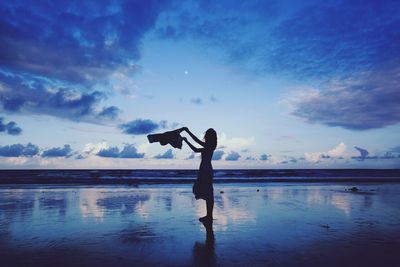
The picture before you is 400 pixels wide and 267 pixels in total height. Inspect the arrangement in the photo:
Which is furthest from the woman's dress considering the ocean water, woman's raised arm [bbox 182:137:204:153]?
the ocean water

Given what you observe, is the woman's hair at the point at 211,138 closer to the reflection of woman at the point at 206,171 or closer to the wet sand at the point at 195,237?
the reflection of woman at the point at 206,171

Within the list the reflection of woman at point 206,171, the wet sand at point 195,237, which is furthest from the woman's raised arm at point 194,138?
the wet sand at point 195,237

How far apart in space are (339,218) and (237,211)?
295 cm

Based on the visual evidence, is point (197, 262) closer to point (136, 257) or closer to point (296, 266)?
point (136, 257)

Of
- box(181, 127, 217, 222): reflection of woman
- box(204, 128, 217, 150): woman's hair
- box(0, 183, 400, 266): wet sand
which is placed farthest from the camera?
box(204, 128, 217, 150): woman's hair

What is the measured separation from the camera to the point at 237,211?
10070mm

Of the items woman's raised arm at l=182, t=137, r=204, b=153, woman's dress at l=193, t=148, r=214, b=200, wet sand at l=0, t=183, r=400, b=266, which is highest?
woman's raised arm at l=182, t=137, r=204, b=153

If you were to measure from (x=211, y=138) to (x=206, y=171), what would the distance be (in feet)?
2.55

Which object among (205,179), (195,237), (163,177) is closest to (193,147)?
(205,179)

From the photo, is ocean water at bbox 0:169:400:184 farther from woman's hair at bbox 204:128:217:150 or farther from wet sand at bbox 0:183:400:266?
woman's hair at bbox 204:128:217:150

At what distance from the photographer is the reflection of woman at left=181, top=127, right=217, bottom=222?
286 inches

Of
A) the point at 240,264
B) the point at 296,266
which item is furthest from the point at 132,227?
the point at 296,266

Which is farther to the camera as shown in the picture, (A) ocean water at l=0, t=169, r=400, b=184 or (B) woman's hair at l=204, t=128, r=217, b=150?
(A) ocean water at l=0, t=169, r=400, b=184

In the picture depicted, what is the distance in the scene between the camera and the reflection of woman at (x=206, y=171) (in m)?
7.27
